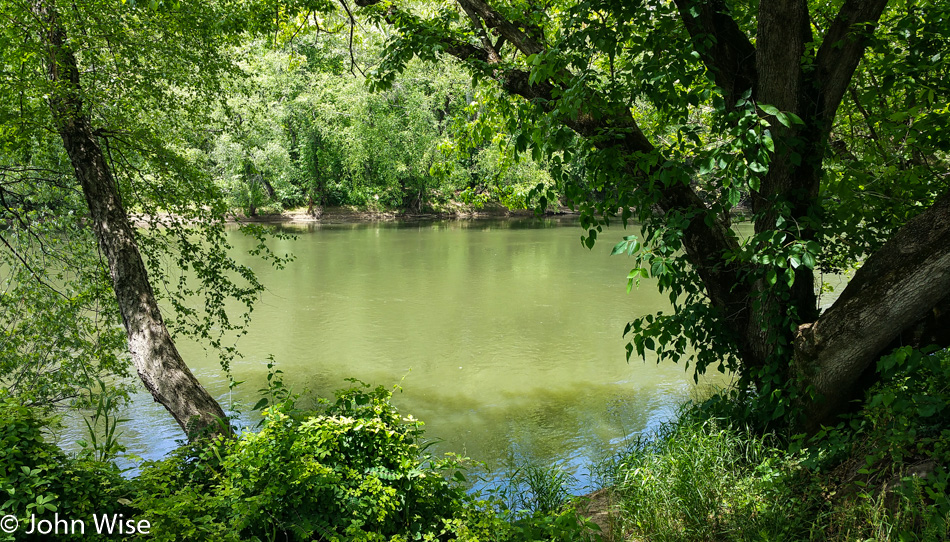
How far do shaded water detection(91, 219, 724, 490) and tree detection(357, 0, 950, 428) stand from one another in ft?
6.25

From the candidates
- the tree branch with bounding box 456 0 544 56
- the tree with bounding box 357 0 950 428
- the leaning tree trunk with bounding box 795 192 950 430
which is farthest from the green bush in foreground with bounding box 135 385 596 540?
the tree branch with bounding box 456 0 544 56

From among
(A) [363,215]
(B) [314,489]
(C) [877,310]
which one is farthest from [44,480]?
(A) [363,215]

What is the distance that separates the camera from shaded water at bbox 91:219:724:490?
6398 mm

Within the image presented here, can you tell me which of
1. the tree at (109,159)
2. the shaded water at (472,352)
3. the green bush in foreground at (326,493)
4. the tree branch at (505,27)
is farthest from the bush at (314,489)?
the tree branch at (505,27)

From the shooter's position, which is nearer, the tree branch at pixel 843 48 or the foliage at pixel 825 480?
the foliage at pixel 825 480

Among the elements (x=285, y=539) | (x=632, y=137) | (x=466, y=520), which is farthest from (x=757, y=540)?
(x=632, y=137)

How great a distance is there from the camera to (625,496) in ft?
12.5

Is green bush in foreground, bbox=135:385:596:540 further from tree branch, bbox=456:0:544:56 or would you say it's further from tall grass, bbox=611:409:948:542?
tree branch, bbox=456:0:544:56

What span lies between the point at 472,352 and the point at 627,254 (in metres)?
5.39

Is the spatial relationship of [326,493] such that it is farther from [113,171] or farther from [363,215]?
[363,215]

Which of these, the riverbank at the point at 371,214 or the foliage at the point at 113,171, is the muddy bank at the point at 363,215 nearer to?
the riverbank at the point at 371,214

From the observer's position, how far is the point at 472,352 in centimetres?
915

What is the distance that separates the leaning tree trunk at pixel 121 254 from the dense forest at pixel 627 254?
0.02 metres

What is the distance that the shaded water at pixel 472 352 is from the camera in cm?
640
